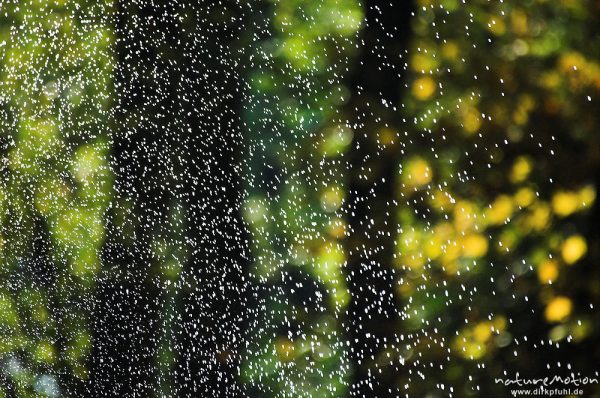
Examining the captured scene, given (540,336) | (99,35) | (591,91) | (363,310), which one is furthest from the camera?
(99,35)

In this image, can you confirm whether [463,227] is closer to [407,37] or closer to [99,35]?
[407,37]

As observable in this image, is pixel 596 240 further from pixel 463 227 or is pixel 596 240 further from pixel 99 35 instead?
pixel 99 35

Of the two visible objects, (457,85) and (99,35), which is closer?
(457,85)

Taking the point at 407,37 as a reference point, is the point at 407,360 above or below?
below

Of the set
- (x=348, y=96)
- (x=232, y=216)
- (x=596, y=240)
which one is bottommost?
(x=596, y=240)

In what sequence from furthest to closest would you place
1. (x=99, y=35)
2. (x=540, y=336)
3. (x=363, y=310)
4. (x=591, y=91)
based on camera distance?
(x=99, y=35) < (x=363, y=310) < (x=540, y=336) < (x=591, y=91)

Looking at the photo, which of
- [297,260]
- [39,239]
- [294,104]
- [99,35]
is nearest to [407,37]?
[294,104]

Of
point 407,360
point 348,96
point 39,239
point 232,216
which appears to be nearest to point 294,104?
point 348,96
